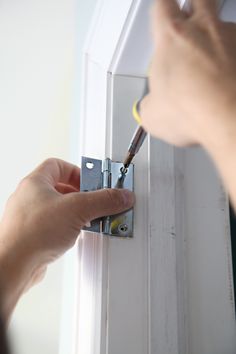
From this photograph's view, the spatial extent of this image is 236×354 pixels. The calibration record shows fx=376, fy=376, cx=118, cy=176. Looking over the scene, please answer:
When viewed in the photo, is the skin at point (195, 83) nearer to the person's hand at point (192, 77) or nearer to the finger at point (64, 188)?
the person's hand at point (192, 77)

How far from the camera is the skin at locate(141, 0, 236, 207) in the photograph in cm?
27

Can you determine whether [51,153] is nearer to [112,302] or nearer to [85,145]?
[85,145]

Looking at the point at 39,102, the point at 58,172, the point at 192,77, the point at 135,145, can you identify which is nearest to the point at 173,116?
the point at 192,77

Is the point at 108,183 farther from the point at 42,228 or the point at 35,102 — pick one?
the point at 35,102

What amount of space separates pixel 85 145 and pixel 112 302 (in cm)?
24

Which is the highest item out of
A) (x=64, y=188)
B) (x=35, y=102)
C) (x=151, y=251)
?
(x=35, y=102)

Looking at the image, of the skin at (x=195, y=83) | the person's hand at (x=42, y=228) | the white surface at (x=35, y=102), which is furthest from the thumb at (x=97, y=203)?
the white surface at (x=35, y=102)

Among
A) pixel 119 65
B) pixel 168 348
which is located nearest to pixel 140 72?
pixel 119 65

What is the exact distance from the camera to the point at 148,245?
48 centimetres

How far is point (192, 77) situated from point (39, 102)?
0.58 m

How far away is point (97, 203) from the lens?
1.57 ft

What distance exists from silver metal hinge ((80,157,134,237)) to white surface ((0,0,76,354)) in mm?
234

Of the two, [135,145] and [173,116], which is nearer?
[173,116]

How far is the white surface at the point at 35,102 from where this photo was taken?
689 mm
